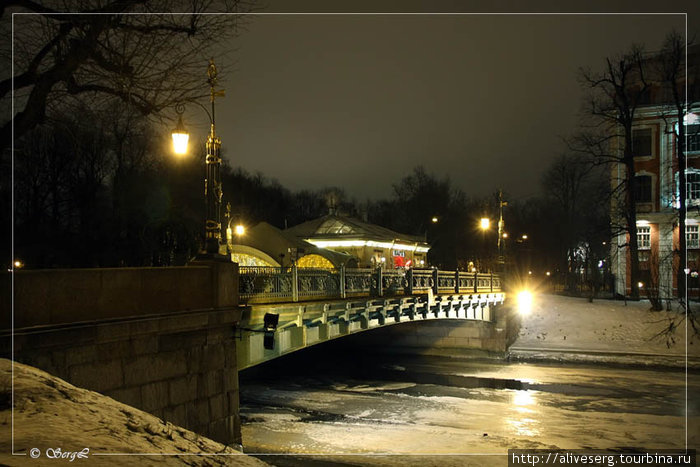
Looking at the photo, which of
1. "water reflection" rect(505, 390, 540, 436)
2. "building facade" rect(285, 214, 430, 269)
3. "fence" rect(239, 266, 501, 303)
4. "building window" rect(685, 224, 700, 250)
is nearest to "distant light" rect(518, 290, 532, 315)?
"building facade" rect(285, 214, 430, 269)

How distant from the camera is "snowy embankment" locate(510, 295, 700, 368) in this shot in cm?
3086

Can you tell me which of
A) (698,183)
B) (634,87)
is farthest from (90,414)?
(634,87)

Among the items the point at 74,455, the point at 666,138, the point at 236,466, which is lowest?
the point at 236,466

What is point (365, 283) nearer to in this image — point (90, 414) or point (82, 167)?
point (90, 414)

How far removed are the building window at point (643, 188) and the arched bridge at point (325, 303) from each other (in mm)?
23498

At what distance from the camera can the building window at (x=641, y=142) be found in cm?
4650

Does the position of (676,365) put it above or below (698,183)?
below

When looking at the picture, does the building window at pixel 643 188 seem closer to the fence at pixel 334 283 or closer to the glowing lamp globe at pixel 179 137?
the fence at pixel 334 283

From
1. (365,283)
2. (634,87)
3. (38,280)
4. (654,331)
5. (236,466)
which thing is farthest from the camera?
(634,87)

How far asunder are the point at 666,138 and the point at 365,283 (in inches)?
1300

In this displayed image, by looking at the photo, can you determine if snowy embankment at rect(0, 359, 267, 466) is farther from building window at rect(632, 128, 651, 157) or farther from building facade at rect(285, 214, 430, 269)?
building window at rect(632, 128, 651, 157)

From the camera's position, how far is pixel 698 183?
4391 centimetres

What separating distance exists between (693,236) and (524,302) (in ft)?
47.8

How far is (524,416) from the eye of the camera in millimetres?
20688
